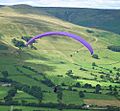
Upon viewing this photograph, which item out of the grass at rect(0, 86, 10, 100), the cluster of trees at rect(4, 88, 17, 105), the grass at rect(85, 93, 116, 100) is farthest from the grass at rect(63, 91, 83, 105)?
the grass at rect(0, 86, 10, 100)

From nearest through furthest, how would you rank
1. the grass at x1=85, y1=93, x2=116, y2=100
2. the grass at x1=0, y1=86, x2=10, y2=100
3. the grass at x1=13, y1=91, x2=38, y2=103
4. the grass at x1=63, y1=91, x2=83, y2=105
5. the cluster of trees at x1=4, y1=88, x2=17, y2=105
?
the cluster of trees at x1=4, y1=88, x2=17, y2=105 < the grass at x1=13, y1=91, x2=38, y2=103 < the grass at x1=63, y1=91, x2=83, y2=105 < the grass at x1=0, y1=86, x2=10, y2=100 < the grass at x1=85, y1=93, x2=116, y2=100

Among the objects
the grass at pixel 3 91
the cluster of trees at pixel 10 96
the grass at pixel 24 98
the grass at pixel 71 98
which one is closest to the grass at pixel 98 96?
the grass at pixel 71 98

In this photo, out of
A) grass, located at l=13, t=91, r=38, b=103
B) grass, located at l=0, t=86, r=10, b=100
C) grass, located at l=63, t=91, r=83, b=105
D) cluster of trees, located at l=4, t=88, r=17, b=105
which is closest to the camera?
cluster of trees, located at l=4, t=88, r=17, b=105

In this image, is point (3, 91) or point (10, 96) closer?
point (10, 96)

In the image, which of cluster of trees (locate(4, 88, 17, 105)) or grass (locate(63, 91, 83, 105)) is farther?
grass (locate(63, 91, 83, 105))

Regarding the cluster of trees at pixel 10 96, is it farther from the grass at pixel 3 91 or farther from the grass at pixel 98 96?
the grass at pixel 98 96

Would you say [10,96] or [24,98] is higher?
[10,96]

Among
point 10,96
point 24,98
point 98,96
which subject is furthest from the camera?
point 98,96

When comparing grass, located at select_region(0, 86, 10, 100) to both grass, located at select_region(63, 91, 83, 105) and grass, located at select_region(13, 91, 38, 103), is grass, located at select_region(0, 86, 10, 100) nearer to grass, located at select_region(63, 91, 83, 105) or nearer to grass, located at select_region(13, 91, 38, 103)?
grass, located at select_region(13, 91, 38, 103)

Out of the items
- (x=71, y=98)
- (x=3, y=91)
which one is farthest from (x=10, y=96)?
(x=71, y=98)

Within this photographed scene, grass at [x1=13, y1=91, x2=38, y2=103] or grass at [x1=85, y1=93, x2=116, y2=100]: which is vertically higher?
grass at [x1=85, y1=93, x2=116, y2=100]

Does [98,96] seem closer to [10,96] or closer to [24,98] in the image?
[24,98]

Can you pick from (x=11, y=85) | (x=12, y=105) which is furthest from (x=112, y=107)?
(x=11, y=85)
